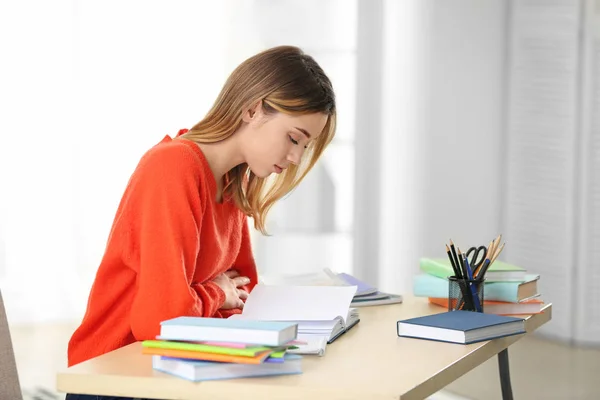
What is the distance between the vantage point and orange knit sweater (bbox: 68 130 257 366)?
57.8 inches

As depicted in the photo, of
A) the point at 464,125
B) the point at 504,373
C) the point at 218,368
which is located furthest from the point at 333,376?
the point at 464,125

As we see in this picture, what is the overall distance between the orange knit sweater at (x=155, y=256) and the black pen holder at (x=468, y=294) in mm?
459

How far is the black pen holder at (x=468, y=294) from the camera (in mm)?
1715

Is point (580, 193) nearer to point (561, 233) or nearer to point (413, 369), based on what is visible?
point (561, 233)

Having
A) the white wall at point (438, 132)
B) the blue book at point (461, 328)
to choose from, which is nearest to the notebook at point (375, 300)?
the blue book at point (461, 328)

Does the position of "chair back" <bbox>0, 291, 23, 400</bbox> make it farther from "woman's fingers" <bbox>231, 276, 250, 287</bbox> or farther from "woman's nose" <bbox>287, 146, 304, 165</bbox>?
"woman's nose" <bbox>287, 146, 304, 165</bbox>

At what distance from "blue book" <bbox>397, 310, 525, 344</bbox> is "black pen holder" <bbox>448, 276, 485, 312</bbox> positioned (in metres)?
0.14

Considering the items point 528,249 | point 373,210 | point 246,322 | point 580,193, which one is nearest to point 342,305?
point 246,322

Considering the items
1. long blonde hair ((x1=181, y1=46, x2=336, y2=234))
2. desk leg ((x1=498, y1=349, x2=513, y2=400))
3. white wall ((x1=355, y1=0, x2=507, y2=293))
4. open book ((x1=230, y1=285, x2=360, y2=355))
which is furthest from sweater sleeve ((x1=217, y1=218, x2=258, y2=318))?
white wall ((x1=355, y1=0, x2=507, y2=293))

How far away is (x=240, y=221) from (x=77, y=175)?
77.8 inches

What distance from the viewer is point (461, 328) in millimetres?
1467

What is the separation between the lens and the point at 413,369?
4.21 ft

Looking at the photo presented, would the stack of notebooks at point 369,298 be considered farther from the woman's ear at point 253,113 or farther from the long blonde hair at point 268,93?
the woman's ear at point 253,113

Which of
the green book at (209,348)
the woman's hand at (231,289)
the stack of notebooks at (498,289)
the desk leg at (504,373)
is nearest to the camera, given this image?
the green book at (209,348)
